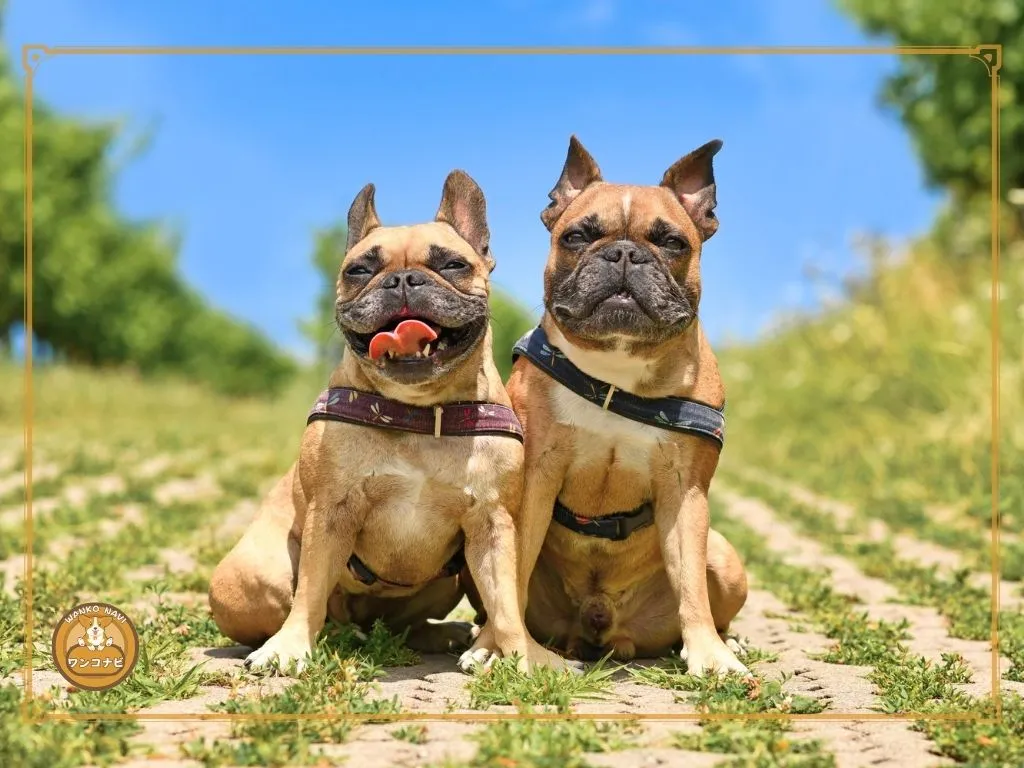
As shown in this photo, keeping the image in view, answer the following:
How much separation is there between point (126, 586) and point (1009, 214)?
14892 millimetres

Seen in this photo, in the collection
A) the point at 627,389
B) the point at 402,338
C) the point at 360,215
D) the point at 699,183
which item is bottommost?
the point at 627,389

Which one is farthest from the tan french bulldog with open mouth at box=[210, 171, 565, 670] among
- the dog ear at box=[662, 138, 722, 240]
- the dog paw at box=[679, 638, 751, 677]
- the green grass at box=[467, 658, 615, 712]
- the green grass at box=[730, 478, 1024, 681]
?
the green grass at box=[730, 478, 1024, 681]

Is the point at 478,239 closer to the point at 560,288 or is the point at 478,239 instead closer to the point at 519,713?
the point at 560,288

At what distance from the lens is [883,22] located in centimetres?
1861

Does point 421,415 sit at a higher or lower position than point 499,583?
higher

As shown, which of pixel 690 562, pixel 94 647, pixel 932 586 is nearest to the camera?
pixel 94 647

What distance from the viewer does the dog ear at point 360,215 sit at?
4.27 meters

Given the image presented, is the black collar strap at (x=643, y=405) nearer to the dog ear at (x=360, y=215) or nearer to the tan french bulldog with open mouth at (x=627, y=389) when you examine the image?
the tan french bulldog with open mouth at (x=627, y=389)

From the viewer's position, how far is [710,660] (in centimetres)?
397

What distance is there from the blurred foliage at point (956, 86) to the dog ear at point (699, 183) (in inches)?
496

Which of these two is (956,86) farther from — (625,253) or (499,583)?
(499,583)

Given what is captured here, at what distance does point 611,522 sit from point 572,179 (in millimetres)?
1319

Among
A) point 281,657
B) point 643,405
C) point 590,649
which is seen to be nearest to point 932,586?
point 590,649

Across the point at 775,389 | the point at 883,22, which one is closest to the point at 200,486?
the point at 775,389
